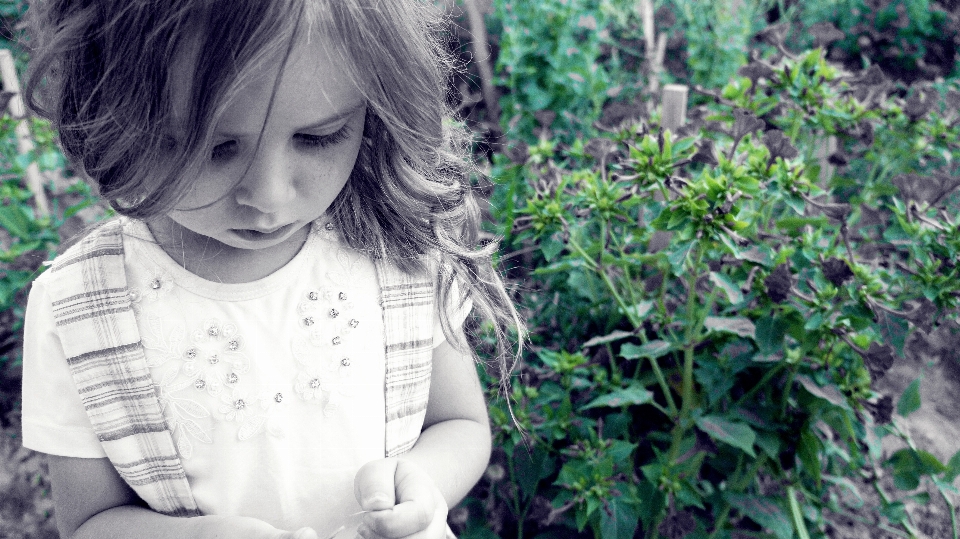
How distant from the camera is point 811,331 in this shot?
4.29ft

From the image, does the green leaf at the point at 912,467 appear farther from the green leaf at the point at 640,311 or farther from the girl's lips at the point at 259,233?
the girl's lips at the point at 259,233

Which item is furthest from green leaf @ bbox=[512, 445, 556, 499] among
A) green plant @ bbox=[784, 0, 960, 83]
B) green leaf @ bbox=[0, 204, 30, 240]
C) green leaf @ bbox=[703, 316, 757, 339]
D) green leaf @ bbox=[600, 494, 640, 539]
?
green plant @ bbox=[784, 0, 960, 83]

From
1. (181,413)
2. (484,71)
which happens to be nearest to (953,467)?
(181,413)

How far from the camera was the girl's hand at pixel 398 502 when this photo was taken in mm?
872

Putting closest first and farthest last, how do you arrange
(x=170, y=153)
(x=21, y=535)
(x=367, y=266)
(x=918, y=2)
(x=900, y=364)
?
(x=170, y=153) → (x=367, y=266) → (x=21, y=535) → (x=900, y=364) → (x=918, y=2)

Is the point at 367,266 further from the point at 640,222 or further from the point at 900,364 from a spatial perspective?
the point at 900,364

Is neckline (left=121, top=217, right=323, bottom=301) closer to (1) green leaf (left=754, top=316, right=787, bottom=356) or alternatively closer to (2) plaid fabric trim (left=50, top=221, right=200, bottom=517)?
(2) plaid fabric trim (left=50, top=221, right=200, bottom=517)

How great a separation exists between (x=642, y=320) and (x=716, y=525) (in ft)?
1.54

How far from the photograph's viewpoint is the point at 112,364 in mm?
934

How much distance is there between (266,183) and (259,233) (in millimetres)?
122

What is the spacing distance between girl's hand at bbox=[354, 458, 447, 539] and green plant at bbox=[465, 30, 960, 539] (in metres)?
0.46

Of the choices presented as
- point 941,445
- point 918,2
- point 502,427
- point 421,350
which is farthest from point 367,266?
point 918,2

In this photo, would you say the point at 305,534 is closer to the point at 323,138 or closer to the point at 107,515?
the point at 107,515

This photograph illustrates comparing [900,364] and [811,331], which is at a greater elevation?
[811,331]
